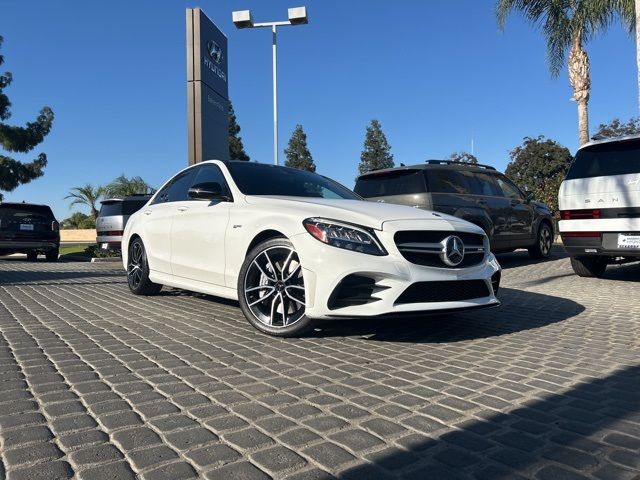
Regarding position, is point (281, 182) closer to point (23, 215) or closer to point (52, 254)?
point (23, 215)

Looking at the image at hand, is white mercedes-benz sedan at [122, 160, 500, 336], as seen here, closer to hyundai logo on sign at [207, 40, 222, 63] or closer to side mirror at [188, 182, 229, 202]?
side mirror at [188, 182, 229, 202]

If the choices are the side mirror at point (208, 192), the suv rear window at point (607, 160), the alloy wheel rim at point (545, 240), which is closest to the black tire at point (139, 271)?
the side mirror at point (208, 192)

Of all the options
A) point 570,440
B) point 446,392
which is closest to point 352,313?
point 446,392

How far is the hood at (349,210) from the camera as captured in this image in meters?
4.01

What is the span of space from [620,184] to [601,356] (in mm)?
4012

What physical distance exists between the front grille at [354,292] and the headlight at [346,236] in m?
0.21

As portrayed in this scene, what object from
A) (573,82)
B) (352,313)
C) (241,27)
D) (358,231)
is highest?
(241,27)

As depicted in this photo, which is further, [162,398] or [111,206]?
[111,206]

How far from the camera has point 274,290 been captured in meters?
4.21

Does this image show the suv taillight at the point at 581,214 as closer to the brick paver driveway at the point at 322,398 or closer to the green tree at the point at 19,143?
the brick paver driveway at the point at 322,398

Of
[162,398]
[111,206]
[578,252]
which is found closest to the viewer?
[162,398]

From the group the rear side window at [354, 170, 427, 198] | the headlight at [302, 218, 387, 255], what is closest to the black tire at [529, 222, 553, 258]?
the rear side window at [354, 170, 427, 198]

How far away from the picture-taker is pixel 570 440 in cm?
230

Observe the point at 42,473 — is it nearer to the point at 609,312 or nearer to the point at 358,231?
the point at 358,231
